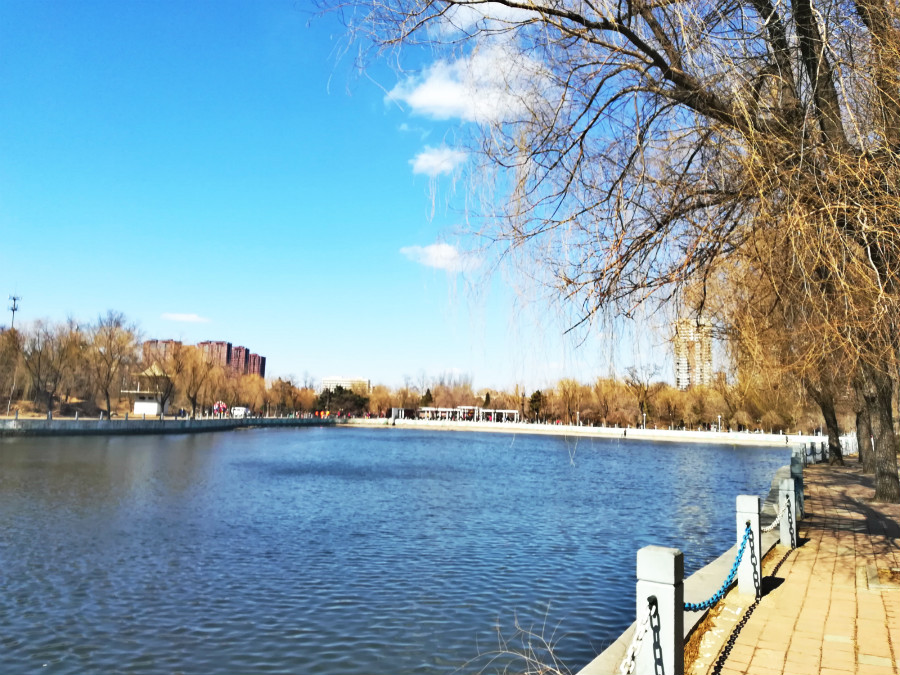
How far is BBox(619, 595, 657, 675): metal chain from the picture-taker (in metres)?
3.37

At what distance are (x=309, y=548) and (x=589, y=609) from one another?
18.8 feet

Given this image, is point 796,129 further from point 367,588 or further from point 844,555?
point 367,588

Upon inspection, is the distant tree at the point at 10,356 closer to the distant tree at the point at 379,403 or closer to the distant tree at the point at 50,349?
the distant tree at the point at 50,349

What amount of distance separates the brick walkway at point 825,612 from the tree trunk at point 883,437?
5.62 ft

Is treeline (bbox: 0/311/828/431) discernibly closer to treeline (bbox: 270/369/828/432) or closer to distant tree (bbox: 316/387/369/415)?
treeline (bbox: 270/369/828/432)

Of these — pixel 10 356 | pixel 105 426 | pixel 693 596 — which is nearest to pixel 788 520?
pixel 693 596

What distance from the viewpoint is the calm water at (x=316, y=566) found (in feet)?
24.2

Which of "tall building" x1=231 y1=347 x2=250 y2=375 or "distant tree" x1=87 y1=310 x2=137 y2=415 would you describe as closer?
"distant tree" x1=87 y1=310 x2=137 y2=415

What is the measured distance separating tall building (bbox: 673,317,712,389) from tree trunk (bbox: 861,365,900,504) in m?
3.28

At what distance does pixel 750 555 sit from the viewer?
258 inches

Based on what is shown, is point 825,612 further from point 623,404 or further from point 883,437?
point 623,404

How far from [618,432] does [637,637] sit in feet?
225

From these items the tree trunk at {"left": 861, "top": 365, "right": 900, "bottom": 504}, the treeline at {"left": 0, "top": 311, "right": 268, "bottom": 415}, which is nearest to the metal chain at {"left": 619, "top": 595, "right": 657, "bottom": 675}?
the tree trunk at {"left": 861, "top": 365, "right": 900, "bottom": 504}

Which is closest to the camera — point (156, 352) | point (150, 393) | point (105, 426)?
point (105, 426)
